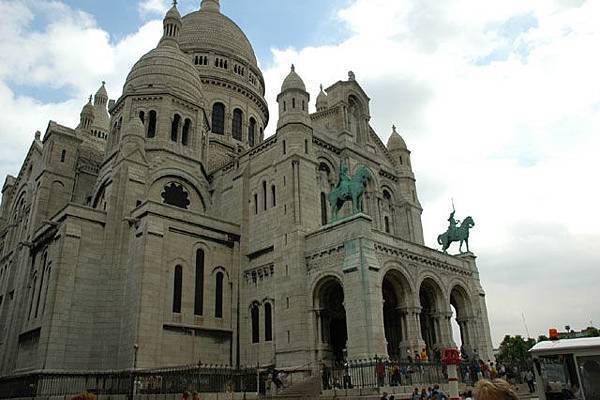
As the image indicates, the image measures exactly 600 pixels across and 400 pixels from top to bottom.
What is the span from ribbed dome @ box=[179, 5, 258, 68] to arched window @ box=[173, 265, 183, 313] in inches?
1159

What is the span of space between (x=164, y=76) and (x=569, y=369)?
36616mm

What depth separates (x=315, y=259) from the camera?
1123 inches

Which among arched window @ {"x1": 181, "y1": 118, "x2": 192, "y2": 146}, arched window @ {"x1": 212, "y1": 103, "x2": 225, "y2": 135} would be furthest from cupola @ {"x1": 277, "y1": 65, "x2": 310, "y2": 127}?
arched window @ {"x1": 212, "y1": 103, "x2": 225, "y2": 135}

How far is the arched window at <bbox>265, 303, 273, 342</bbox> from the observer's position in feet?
98.8

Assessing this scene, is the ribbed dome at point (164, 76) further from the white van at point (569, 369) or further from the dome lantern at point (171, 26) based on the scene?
the white van at point (569, 369)

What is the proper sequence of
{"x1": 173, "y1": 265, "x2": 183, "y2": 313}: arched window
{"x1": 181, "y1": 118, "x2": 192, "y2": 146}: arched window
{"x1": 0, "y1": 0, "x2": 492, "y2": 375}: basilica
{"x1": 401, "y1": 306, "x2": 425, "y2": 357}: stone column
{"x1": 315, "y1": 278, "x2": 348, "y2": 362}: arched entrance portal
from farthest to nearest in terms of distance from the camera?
{"x1": 181, "y1": 118, "x2": 192, "y2": 146}: arched window → {"x1": 173, "y1": 265, "x2": 183, "y2": 313}: arched window → {"x1": 315, "y1": 278, "x2": 348, "y2": 362}: arched entrance portal → {"x1": 0, "y1": 0, "x2": 492, "y2": 375}: basilica → {"x1": 401, "y1": 306, "x2": 425, "y2": 357}: stone column

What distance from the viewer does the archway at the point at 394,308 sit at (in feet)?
91.6

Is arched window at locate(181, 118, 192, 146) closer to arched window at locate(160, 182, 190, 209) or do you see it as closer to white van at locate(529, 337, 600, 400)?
arched window at locate(160, 182, 190, 209)

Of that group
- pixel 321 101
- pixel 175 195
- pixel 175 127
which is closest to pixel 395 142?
pixel 321 101

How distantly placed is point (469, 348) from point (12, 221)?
3907 cm

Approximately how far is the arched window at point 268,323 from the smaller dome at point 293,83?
15071mm

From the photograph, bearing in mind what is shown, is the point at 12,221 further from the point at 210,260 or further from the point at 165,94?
the point at 210,260

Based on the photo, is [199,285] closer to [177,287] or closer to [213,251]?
[177,287]

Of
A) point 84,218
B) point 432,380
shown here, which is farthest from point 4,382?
point 432,380
